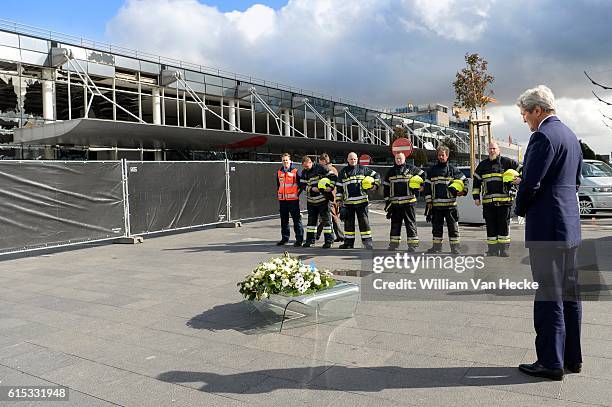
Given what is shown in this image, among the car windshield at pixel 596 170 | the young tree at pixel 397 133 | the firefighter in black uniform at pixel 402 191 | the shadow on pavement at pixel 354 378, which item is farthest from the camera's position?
the young tree at pixel 397 133

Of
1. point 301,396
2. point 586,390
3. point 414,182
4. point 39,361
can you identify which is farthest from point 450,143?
point 301,396

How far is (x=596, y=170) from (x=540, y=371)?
1552 cm

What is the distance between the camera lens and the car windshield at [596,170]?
16.6 m

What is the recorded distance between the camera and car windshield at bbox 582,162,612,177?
16.6 m

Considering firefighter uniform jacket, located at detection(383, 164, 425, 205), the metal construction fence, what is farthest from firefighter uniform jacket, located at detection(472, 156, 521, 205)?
the metal construction fence

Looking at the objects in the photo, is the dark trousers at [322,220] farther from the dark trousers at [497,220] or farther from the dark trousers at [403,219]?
the dark trousers at [497,220]

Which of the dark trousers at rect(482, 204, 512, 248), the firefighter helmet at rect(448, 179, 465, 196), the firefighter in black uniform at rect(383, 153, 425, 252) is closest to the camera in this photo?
the dark trousers at rect(482, 204, 512, 248)

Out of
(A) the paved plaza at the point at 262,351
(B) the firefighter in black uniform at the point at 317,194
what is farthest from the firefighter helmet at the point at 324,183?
Result: (A) the paved plaza at the point at 262,351

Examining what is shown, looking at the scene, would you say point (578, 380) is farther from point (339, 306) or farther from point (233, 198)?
point (233, 198)

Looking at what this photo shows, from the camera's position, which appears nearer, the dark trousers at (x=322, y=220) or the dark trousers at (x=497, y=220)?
the dark trousers at (x=497, y=220)

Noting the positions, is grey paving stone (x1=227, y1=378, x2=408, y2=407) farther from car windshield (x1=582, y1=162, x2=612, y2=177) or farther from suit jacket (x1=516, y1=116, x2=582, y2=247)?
car windshield (x1=582, y1=162, x2=612, y2=177)

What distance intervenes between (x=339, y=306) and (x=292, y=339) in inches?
29.3

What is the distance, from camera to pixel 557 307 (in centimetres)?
366

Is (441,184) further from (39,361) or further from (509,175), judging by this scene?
(39,361)
